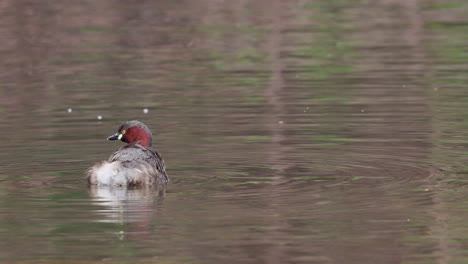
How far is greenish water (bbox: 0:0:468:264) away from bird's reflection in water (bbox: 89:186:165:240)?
3 centimetres

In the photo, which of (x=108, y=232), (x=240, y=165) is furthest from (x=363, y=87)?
(x=108, y=232)

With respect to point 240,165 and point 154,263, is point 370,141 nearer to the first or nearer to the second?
point 240,165

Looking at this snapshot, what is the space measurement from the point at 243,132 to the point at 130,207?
4422 mm

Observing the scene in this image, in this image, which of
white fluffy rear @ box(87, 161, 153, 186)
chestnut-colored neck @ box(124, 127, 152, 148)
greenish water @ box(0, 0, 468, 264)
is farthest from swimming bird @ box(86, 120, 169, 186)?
chestnut-colored neck @ box(124, 127, 152, 148)

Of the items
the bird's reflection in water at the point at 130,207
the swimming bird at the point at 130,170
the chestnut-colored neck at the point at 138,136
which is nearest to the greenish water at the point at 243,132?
the bird's reflection in water at the point at 130,207

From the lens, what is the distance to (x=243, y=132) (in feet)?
50.2

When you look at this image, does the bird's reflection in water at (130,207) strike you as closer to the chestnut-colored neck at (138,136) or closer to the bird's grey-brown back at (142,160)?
the bird's grey-brown back at (142,160)

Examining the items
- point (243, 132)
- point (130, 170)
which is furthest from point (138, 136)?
point (243, 132)

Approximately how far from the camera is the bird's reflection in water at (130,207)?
33.2 feet

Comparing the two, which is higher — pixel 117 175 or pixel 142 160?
pixel 142 160

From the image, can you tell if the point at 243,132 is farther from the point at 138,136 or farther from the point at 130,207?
the point at 130,207

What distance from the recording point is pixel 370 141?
47.5 feet

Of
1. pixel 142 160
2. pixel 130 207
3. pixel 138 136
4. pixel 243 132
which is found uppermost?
pixel 138 136

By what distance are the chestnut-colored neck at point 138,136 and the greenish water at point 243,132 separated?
0.40 meters
